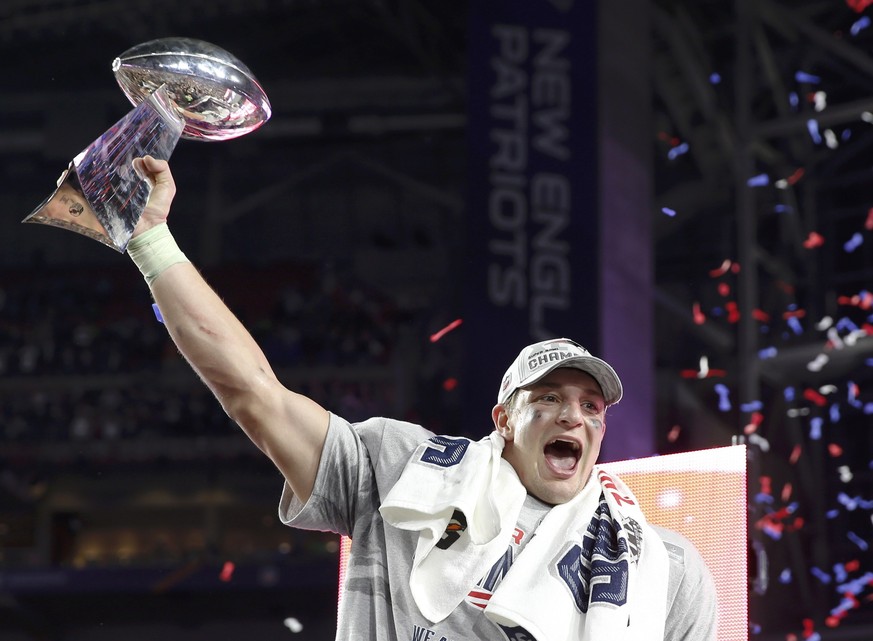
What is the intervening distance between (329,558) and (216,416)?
1980 mm

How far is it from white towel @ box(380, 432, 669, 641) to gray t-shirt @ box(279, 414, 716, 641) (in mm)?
38

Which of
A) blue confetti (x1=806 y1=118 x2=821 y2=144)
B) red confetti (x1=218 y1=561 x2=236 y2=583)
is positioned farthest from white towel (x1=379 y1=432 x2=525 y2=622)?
red confetti (x1=218 y1=561 x2=236 y2=583)

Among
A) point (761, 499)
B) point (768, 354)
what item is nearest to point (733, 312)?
point (768, 354)

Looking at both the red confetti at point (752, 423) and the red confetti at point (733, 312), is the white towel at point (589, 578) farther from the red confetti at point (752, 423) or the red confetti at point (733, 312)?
the red confetti at point (733, 312)

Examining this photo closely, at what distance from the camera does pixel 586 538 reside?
239 cm

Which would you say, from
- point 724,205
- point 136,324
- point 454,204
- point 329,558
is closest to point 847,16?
point 724,205

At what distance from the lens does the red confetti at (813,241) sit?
9.45 meters

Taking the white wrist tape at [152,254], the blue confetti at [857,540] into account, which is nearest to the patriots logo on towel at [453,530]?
the white wrist tape at [152,254]

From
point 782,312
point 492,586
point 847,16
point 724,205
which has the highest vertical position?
point 847,16

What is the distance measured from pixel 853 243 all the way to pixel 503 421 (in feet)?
25.6

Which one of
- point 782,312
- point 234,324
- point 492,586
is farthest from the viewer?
point 782,312

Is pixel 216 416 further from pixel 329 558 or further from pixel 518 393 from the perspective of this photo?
pixel 518 393

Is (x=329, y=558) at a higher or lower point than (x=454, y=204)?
lower

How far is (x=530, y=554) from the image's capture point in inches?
91.7
